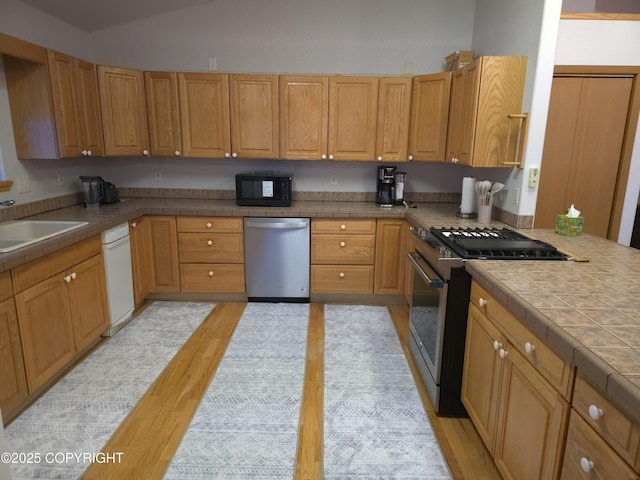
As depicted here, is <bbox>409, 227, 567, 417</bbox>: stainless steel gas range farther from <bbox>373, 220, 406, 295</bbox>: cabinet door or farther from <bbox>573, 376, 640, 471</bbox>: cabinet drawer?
<bbox>373, 220, 406, 295</bbox>: cabinet door

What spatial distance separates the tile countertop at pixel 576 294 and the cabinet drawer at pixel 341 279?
84 cm

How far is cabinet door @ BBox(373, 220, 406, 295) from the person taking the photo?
145 inches

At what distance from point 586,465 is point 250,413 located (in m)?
1.66

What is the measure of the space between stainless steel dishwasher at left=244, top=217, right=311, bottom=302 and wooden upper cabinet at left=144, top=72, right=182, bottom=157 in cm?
104

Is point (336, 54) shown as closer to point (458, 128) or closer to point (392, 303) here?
point (458, 128)

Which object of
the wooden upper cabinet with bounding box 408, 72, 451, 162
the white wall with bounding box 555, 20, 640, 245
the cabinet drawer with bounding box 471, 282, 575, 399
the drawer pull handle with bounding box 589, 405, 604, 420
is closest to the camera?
the drawer pull handle with bounding box 589, 405, 604, 420

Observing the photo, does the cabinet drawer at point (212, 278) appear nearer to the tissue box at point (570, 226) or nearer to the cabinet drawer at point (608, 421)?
the tissue box at point (570, 226)

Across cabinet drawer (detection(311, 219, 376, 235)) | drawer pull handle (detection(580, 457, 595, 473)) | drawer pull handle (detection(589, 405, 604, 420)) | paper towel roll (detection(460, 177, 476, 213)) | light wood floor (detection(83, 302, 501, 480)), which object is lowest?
light wood floor (detection(83, 302, 501, 480))

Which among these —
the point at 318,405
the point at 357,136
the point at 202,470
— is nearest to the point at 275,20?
the point at 357,136

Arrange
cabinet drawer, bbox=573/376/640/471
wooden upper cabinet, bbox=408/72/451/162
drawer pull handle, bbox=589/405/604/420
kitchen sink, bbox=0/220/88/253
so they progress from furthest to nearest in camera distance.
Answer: wooden upper cabinet, bbox=408/72/451/162, kitchen sink, bbox=0/220/88/253, drawer pull handle, bbox=589/405/604/420, cabinet drawer, bbox=573/376/640/471

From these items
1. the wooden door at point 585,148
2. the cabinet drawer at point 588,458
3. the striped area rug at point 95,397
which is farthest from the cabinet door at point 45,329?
the wooden door at point 585,148

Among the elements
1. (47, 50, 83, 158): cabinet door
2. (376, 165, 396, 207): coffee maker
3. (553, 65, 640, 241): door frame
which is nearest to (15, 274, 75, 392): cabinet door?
(47, 50, 83, 158): cabinet door

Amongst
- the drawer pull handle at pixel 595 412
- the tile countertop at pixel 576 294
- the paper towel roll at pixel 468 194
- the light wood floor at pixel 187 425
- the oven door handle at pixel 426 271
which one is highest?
the paper towel roll at pixel 468 194

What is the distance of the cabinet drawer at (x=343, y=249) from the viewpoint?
3.72 meters
